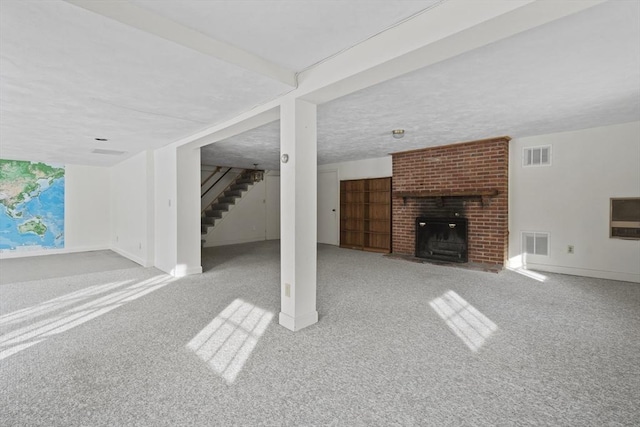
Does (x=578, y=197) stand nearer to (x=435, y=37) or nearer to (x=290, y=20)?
(x=435, y=37)

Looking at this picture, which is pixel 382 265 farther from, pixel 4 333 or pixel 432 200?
pixel 4 333

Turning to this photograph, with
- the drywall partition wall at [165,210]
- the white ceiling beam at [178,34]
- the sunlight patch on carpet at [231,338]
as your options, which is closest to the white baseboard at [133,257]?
the drywall partition wall at [165,210]

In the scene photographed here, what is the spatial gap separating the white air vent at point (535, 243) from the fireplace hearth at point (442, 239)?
90 centimetres

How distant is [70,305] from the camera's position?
334 cm

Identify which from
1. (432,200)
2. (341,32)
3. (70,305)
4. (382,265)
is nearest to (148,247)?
(70,305)

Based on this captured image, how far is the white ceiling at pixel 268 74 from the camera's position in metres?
1.70

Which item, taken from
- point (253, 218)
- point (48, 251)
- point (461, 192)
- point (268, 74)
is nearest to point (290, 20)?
point (268, 74)

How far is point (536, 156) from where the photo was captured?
4.88 metres

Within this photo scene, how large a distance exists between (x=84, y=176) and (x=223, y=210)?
3322mm

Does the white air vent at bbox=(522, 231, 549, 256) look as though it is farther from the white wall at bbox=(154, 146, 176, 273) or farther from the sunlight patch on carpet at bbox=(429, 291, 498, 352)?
the white wall at bbox=(154, 146, 176, 273)

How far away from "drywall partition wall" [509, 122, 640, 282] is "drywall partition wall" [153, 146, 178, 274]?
5.61 m

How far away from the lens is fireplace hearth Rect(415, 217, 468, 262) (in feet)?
17.7

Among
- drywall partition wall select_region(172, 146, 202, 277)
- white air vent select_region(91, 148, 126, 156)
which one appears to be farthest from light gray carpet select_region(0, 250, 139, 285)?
white air vent select_region(91, 148, 126, 156)

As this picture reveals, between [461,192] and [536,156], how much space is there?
1.24 meters
